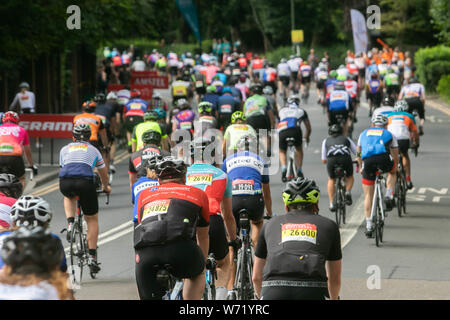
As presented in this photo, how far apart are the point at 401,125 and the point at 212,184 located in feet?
28.8

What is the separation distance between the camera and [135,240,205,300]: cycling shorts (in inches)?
294

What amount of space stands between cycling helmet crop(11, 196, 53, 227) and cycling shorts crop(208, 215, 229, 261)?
2.65 metres

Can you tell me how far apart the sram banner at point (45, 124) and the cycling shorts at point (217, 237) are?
50.2ft

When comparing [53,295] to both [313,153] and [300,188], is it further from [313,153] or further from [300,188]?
[313,153]

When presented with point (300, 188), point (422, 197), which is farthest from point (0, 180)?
point (422, 197)

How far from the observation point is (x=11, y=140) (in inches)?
603

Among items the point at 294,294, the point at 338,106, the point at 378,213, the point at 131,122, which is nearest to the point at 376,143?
the point at 378,213

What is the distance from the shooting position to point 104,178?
12.6 metres

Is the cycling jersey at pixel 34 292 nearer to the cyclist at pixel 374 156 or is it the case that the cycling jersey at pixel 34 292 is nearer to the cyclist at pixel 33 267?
the cyclist at pixel 33 267

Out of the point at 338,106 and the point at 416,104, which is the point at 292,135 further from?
the point at 416,104

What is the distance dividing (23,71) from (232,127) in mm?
20800

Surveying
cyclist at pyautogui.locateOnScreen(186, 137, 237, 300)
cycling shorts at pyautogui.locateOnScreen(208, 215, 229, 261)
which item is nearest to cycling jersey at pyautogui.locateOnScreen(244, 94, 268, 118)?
cyclist at pyautogui.locateOnScreen(186, 137, 237, 300)

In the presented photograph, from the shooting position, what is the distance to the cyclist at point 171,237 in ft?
24.5

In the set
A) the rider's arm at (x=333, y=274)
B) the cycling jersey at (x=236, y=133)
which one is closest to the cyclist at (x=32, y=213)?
the rider's arm at (x=333, y=274)
